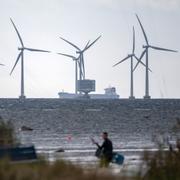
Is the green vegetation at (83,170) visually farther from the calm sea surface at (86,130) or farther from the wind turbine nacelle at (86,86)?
the wind turbine nacelle at (86,86)

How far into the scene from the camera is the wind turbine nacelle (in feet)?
559

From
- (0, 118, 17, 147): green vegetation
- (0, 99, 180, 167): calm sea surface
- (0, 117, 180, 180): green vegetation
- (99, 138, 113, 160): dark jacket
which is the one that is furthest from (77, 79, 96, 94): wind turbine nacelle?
(0, 117, 180, 180): green vegetation

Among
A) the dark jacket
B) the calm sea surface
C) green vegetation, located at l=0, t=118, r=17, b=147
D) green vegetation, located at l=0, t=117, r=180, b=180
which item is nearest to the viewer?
green vegetation, located at l=0, t=117, r=180, b=180

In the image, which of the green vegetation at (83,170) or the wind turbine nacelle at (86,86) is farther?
the wind turbine nacelle at (86,86)

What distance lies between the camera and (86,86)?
174 metres

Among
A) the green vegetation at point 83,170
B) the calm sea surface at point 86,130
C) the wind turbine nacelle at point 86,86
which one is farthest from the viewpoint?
the wind turbine nacelle at point 86,86

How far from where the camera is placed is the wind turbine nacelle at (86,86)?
6703 inches

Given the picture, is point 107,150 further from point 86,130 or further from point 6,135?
point 86,130

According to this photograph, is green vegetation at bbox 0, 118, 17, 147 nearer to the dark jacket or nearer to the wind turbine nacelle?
the dark jacket

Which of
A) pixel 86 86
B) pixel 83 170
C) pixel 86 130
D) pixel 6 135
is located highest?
pixel 86 86

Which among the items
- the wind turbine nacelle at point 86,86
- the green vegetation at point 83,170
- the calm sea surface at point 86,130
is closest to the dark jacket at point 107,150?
the calm sea surface at point 86,130

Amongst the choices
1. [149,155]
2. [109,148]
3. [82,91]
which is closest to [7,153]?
[149,155]

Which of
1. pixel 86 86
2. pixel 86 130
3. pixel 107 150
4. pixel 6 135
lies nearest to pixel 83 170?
pixel 107 150

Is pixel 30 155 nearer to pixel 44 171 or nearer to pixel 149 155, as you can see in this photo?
pixel 149 155
